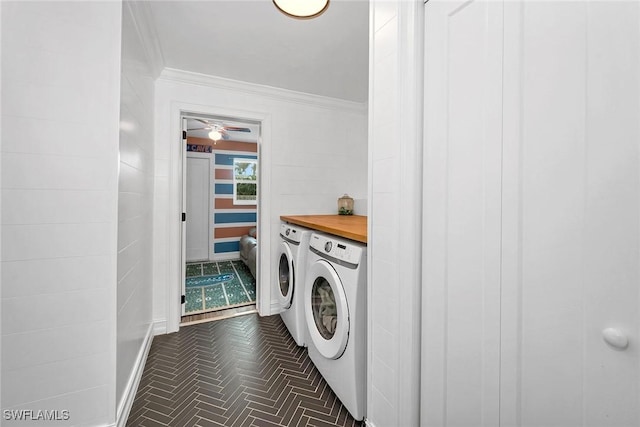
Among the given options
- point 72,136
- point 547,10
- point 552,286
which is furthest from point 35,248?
point 547,10

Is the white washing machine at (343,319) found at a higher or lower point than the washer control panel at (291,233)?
lower

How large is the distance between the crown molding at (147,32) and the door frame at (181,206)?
337mm

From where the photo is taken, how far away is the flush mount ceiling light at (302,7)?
1319mm

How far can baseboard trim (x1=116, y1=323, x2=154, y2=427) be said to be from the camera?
4.59ft

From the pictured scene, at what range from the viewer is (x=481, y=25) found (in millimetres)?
825

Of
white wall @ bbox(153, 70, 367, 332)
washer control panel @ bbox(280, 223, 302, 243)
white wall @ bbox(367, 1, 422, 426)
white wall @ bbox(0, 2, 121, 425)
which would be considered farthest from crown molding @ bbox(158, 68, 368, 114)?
white wall @ bbox(367, 1, 422, 426)

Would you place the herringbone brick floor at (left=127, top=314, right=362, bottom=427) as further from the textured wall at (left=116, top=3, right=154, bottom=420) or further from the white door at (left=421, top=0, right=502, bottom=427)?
the white door at (left=421, top=0, right=502, bottom=427)

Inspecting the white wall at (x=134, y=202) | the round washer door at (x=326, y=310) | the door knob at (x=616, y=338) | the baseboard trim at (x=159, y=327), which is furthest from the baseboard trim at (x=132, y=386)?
the door knob at (x=616, y=338)

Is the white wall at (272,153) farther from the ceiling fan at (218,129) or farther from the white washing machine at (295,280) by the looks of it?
the ceiling fan at (218,129)

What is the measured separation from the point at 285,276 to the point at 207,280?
2.02 m

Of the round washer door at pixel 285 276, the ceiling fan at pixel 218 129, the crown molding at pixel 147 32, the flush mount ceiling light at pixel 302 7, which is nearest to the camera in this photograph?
the flush mount ceiling light at pixel 302 7

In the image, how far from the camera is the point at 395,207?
43.2 inches

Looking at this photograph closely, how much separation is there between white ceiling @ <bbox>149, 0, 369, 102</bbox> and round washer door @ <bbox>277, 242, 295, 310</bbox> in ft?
5.41

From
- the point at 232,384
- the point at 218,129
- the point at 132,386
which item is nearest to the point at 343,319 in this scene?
the point at 232,384
